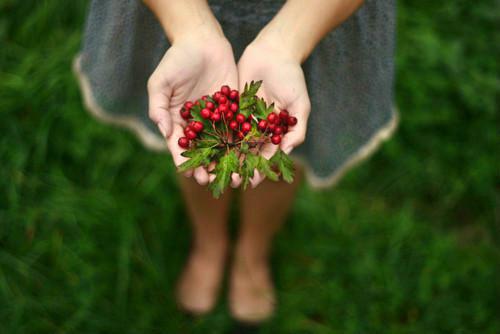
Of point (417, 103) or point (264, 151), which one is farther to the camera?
point (417, 103)

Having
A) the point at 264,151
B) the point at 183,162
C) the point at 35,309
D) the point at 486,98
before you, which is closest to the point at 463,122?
the point at 486,98

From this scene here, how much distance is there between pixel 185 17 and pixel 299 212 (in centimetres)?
161

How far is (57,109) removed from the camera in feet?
9.37

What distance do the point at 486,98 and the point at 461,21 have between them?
1.79 feet

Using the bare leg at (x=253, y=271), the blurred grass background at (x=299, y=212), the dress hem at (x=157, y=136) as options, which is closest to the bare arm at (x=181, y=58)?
the dress hem at (x=157, y=136)

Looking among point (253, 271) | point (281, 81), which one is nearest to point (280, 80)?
point (281, 81)

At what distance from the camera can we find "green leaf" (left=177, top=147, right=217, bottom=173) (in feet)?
4.70

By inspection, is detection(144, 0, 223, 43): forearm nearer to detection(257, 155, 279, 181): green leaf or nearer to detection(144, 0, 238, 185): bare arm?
detection(144, 0, 238, 185): bare arm

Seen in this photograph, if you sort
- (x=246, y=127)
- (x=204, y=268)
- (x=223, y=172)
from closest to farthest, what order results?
1. (x=223, y=172)
2. (x=246, y=127)
3. (x=204, y=268)

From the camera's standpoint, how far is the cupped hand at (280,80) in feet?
4.83

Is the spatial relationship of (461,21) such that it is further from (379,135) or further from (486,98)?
(379,135)

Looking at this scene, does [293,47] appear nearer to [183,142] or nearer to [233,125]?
[233,125]

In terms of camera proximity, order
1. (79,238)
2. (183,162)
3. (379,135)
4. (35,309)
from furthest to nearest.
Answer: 1. (79,238)
2. (35,309)
3. (379,135)
4. (183,162)

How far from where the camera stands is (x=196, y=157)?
1448mm
